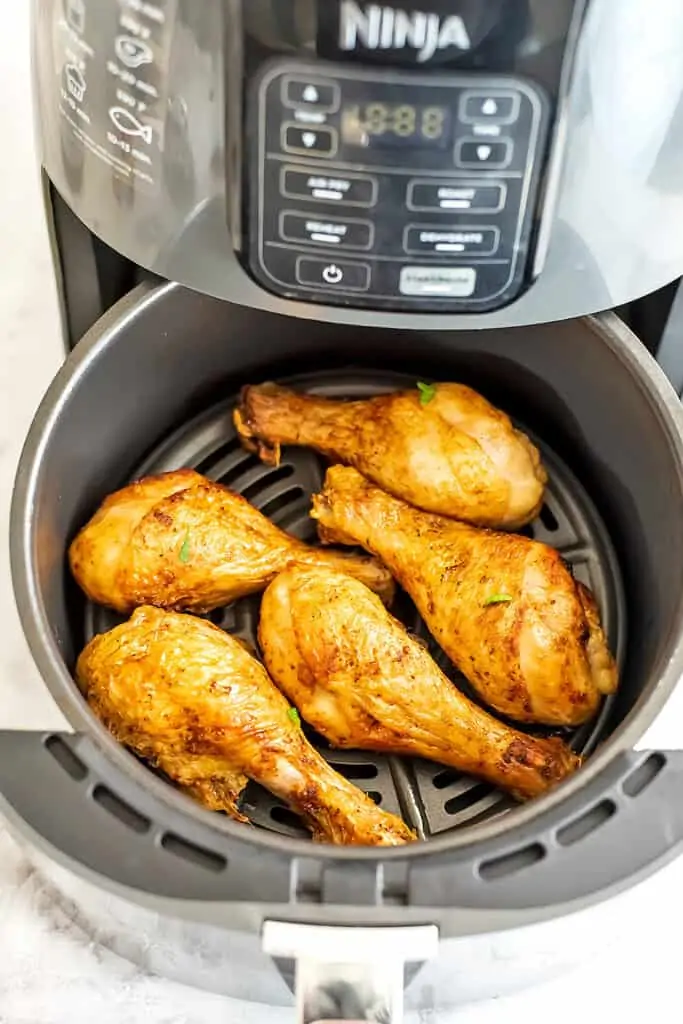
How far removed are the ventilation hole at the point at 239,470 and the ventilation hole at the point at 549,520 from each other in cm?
21

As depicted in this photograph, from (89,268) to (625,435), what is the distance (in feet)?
1.10

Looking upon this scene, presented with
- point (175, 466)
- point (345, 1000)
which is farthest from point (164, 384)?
point (345, 1000)

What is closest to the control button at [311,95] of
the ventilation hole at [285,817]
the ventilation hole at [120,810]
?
the ventilation hole at [120,810]

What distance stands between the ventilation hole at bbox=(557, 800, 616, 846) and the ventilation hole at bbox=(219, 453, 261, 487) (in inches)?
15.4

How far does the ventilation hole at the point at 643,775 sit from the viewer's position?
540 millimetres

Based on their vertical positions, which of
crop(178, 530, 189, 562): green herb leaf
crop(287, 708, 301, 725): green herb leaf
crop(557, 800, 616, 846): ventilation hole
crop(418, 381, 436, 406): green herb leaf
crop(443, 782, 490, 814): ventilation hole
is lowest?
crop(443, 782, 490, 814): ventilation hole

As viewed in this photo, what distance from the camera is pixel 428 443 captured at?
766mm

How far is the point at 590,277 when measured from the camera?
1.88 feet

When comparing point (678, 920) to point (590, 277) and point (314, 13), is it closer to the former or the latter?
point (590, 277)

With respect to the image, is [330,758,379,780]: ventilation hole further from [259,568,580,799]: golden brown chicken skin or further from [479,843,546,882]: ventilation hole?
[479,843,546,882]: ventilation hole

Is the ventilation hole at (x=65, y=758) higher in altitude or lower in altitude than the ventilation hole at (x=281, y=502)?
higher

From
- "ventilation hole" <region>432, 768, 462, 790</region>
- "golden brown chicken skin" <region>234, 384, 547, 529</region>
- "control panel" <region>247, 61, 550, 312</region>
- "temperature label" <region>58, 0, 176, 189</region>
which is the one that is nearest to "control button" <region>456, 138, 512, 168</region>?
"control panel" <region>247, 61, 550, 312</region>

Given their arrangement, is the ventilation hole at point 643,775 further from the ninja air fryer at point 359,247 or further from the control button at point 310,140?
the control button at point 310,140

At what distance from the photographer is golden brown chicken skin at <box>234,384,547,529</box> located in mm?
761
